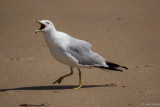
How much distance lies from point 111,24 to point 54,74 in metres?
6.03

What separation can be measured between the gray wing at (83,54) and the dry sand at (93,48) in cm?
53

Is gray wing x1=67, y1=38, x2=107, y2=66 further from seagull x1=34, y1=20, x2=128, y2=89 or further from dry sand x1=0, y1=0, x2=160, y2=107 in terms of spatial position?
dry sand x1=0, y1=0, x2=160, y2=107

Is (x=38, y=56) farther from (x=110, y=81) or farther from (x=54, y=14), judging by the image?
(x=54, y=14)

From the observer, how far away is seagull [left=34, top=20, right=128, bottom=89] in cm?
771

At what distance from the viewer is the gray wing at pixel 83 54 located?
794cm

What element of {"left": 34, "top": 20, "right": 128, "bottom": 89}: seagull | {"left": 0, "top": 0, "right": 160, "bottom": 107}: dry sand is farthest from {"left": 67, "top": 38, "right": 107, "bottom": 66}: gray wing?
{"left": 0, "top": 0, "right": 160, "bottom": 107}: dry sand

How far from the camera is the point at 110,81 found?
28.7 ft

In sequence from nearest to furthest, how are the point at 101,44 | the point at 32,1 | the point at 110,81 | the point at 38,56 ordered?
1. the point at 110,81
2. the point at 38,56
3. the point at 101,44
4. the point at 32,1

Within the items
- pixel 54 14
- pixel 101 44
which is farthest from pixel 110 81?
pixel 54 14

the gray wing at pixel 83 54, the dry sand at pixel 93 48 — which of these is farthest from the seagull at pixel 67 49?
the dry sand at pixel 93 48

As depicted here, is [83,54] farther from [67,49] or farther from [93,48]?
[93,48]

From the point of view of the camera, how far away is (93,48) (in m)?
11.9

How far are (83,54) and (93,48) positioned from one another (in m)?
3.77

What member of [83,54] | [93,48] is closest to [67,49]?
[83,54]
